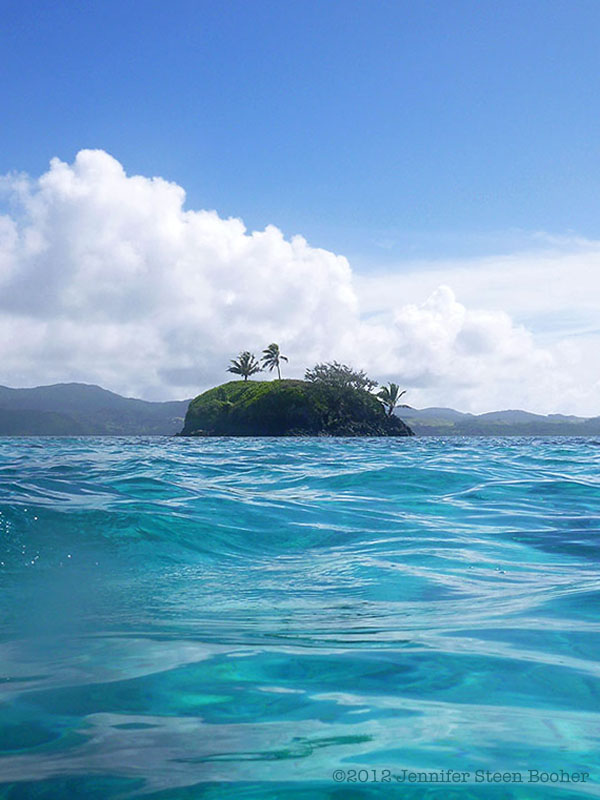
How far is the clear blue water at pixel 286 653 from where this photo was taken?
5.69 feet

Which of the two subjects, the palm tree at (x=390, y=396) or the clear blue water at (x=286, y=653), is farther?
the palm tree at (x=390, y=396)

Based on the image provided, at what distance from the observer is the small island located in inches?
3063

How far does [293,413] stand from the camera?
78250mm

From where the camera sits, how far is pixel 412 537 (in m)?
5.79

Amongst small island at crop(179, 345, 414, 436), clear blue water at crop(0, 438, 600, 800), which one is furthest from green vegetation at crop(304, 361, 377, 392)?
clear blue water at crop(0, 438, 600, 800)

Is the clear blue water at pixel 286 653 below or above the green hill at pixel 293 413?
below

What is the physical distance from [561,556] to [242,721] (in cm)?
394

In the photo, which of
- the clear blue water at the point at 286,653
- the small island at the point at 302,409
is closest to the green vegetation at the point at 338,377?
the small island at the point at 302,409

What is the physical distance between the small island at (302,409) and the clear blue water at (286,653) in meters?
69.2

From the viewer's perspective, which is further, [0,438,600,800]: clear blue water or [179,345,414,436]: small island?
[179,345,414,436]: small island

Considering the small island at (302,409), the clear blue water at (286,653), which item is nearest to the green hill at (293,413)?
the small island at (302,409)

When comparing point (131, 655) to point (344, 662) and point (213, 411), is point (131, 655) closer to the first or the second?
point (344, 662)

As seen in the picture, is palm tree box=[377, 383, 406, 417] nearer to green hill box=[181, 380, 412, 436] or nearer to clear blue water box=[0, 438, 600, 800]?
green hill box=[181, 380, 412, 436]

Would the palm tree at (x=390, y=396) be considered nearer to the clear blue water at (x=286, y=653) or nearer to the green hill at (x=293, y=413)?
the green hill at (x=293, y=413)
